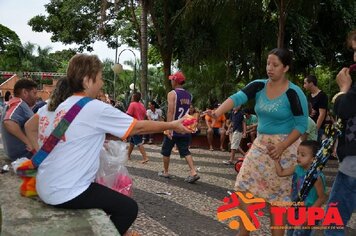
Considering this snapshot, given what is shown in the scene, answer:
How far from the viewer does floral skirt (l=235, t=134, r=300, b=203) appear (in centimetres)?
360

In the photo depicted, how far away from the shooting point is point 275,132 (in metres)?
3.61

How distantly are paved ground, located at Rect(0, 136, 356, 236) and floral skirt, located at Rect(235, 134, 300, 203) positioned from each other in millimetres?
1019

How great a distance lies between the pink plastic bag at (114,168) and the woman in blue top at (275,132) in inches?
35.5

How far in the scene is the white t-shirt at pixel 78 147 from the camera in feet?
9.13

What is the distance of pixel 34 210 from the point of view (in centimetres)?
304

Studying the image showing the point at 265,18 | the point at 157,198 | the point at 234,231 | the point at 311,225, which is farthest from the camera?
the point at 265,18

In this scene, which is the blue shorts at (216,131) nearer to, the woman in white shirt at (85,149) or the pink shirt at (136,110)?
the pink shirt at (136,110)

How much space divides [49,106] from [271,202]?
1958 mm

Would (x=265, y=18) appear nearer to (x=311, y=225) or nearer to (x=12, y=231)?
(x=311, y=225)

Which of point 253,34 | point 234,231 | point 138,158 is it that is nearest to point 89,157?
point 234,231

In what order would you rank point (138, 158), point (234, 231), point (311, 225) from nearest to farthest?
point (311, 225), point (234, 231), point (138, 158)

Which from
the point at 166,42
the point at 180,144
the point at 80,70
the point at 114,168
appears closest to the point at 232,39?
the point at 166,42

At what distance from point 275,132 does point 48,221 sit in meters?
1.94

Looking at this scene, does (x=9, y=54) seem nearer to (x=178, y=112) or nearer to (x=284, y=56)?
(x=178, y=112)
